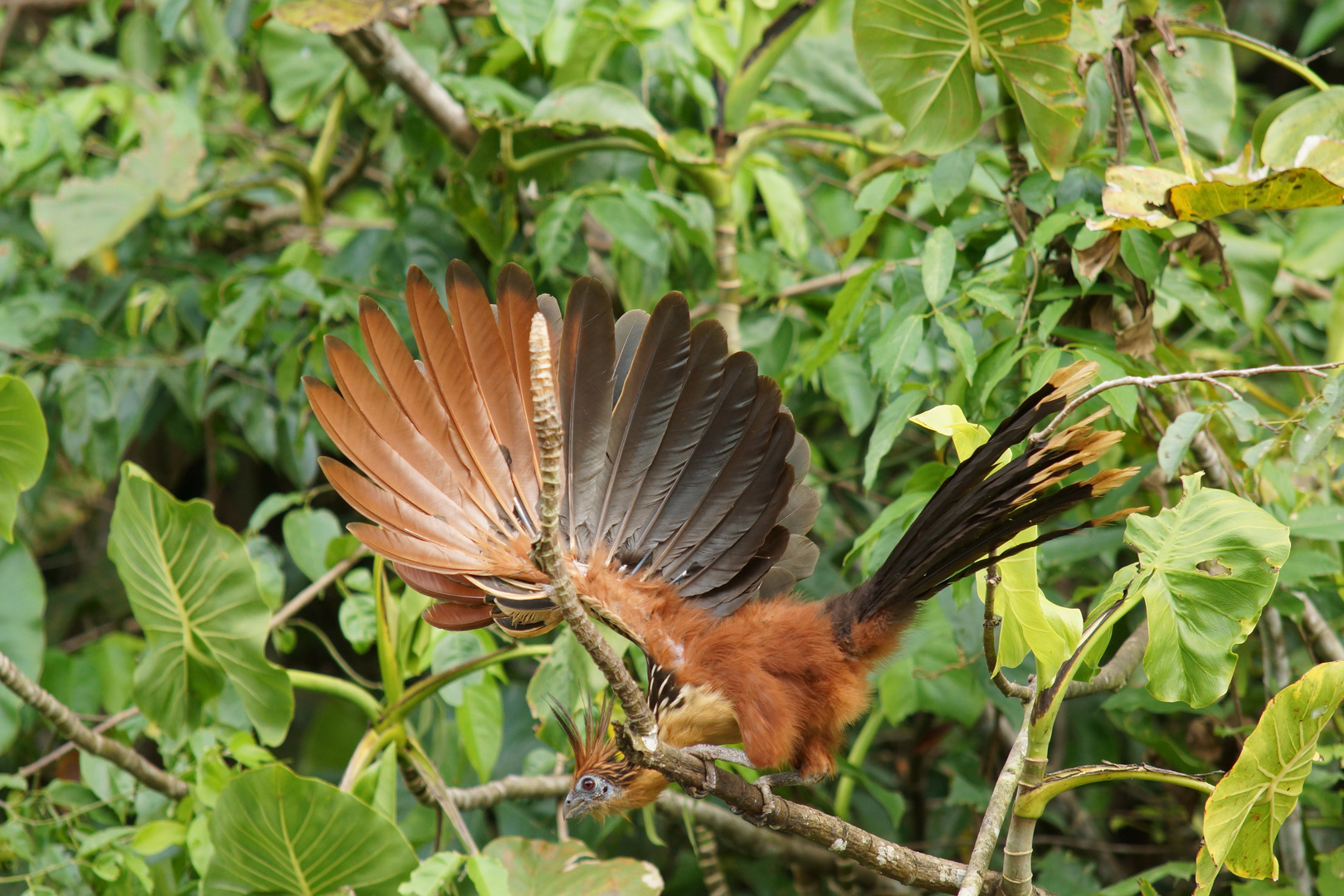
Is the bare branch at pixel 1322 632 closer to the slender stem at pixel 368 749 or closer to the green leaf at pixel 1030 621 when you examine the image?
the green leaf at pixel 1030 621

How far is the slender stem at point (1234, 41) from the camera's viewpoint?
59.9 inches

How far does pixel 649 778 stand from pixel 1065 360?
0.84 metres

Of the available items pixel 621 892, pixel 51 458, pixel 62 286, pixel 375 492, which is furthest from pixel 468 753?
pixel 62 286

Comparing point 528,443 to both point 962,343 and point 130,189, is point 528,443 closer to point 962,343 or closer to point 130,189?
point 962,343

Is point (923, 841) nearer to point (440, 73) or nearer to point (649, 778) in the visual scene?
point (649, 778)

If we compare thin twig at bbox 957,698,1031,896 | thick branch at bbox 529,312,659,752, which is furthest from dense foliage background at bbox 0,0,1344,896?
thick branch at bbox 529,312,659,752

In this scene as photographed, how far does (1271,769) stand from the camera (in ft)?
3.71

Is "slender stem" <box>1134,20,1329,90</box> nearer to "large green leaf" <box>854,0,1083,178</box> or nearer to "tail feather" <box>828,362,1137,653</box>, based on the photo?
"large green leaf" <box>854,0,1083,178</box>

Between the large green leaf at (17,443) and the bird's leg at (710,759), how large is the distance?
3.61 feet

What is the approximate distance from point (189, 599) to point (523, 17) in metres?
1.17

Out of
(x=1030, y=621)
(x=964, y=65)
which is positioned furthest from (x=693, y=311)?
(x=1030, y=621)

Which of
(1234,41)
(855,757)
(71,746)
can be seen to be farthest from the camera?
(855,757)

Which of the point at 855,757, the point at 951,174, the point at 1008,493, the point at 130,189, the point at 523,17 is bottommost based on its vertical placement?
the point at 855,757

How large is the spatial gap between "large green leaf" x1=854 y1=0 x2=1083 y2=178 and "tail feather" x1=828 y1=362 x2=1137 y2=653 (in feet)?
1.75
